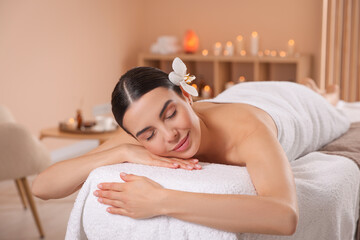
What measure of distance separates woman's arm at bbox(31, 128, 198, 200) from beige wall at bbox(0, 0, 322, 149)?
2.77 metres

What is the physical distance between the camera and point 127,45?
559 centimetres

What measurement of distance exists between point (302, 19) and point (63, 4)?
2.32 m

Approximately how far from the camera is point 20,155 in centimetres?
260

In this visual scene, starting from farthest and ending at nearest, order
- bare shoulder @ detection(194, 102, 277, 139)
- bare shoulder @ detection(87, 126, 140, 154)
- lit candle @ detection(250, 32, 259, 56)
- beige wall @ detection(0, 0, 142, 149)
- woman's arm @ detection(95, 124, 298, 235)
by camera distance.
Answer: lit candle @ detection(250, 32, 259, 56) → beige wall @ detection(0, 0, 142, 149) → bare shoulder @ detection(87, 126, 140, 154) → bare shoulder @ detection(194, 102, 277, 139) → woman's arm @ detection(95, 124, 298, 235)

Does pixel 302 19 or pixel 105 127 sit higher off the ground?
pixel 302 19

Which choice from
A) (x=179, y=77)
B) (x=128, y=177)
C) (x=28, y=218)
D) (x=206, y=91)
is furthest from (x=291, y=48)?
(x=128, y=177)

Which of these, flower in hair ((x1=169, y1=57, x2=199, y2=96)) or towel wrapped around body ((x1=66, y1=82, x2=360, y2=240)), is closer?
towel wrapped around body ((x1=66, y1=82, x2=360, y2=240))

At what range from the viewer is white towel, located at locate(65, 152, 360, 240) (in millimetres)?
1170

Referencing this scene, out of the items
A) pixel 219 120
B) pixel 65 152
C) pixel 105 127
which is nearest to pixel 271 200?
pixel 219 120

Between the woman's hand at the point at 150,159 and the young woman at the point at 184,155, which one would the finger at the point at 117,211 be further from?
→ the woman's hand at the point at 150,159

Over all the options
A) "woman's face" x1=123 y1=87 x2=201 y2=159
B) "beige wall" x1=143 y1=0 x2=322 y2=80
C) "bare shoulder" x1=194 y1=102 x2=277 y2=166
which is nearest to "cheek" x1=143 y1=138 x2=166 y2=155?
"woman's face" x1=123 y1=87 x2=201 y2=159

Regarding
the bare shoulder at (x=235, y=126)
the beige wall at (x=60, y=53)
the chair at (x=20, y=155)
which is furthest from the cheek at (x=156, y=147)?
the beige wall at (x=60, y=53)

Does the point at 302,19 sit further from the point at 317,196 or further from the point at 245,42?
the point at 317,196

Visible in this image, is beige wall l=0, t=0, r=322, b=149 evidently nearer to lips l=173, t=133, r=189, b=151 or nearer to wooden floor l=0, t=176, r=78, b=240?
wooden floor l=0, t=176, r=78, b=240
